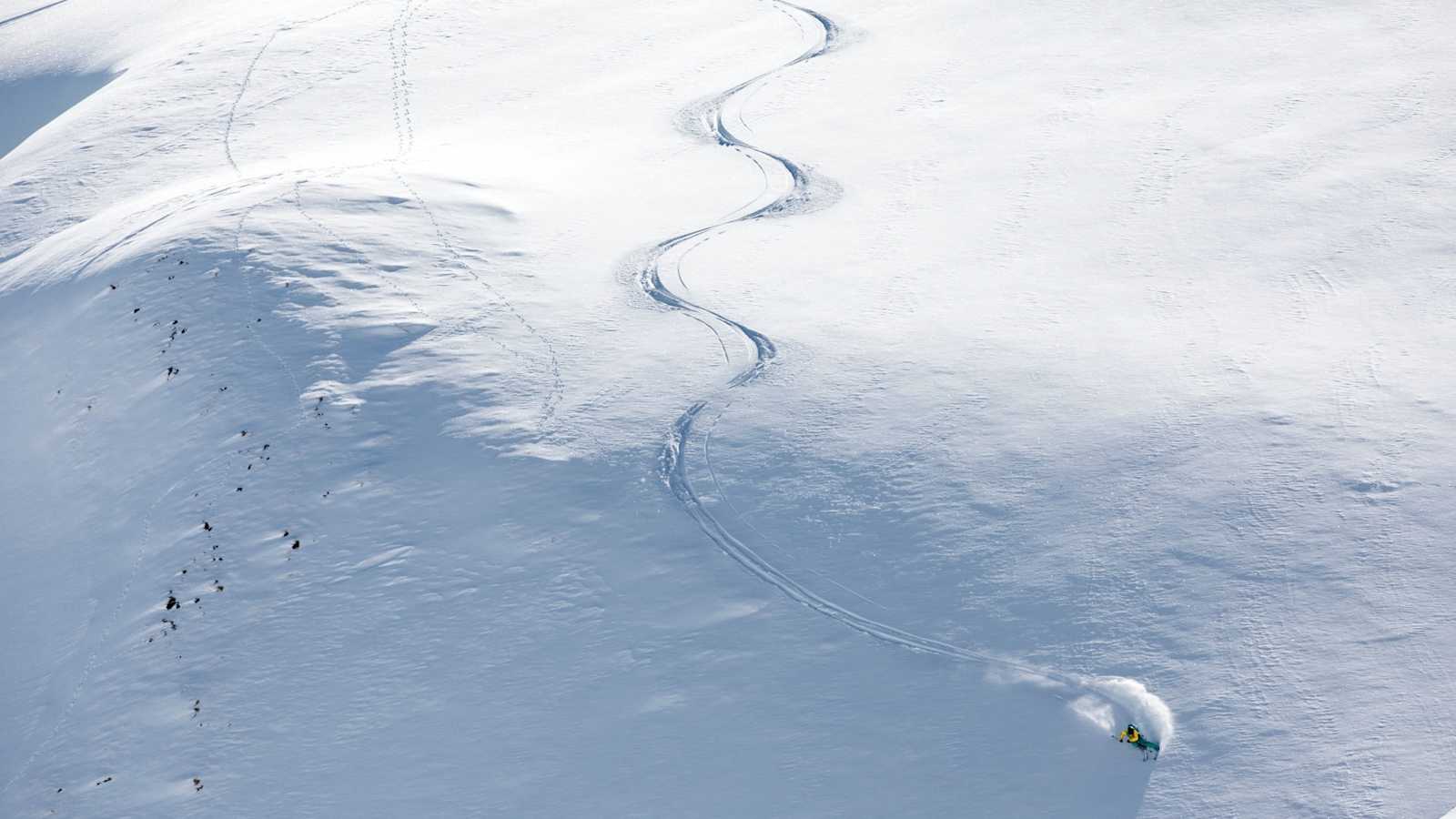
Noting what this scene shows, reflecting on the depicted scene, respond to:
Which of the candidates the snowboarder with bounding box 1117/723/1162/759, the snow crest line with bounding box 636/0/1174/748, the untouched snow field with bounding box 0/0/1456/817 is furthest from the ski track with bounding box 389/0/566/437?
the snowboarder with bounding box 1117/723/1162/759

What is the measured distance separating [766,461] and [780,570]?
2.00m

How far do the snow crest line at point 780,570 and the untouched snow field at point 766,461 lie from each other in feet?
0.20

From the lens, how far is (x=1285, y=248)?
65.7ft

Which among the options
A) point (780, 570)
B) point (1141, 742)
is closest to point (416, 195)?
point (780, 570)

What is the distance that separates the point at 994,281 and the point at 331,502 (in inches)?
426

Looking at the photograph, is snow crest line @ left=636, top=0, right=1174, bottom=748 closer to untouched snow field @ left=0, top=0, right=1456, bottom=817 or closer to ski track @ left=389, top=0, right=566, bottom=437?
untouched snow field @ left=0, top=0, right=1456, bottom=817

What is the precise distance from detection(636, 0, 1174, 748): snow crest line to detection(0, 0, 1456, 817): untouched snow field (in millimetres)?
61

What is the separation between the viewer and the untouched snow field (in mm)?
13141

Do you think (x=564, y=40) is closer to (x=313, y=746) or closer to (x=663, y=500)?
(x=663, y=500)

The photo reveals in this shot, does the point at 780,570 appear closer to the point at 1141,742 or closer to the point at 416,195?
the point at 1141,742

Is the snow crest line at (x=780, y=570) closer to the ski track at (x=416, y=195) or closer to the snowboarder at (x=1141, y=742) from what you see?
the snowboarder at (x=1141, y=742)

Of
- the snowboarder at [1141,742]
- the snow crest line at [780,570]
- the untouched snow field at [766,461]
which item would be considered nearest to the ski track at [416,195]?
the untouched snow field at [766,461]

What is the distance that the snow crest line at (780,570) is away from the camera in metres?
12.9

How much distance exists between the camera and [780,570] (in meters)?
15.1
